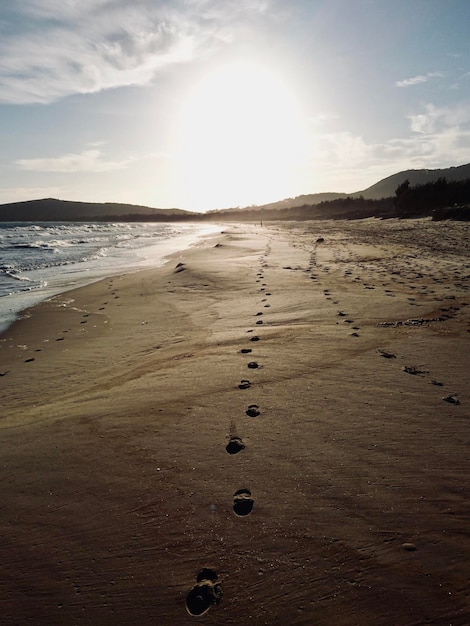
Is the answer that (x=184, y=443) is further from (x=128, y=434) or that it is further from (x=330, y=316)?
(x=330, y=316)

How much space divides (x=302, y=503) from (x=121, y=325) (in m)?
5.97

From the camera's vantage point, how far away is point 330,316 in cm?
636

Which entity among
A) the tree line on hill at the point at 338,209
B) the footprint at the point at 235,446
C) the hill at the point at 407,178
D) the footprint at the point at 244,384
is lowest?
the footprint at the point at 235,446

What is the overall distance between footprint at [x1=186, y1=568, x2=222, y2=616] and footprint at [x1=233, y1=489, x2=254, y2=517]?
15.9 inches

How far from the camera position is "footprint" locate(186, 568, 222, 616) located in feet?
6.03

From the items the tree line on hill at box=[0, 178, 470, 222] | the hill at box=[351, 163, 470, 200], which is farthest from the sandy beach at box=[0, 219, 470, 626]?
the hill at box=[351, 163, 470, 200]

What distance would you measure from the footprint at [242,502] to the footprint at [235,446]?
435mm

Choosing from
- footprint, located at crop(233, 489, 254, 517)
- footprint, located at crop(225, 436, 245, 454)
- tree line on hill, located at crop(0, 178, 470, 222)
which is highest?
tree line on hill, located at crop(0, 178, 470, 222)

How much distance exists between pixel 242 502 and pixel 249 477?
232 millimetres

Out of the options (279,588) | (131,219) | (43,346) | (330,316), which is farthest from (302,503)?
(131,219)

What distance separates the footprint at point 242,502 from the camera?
235cm

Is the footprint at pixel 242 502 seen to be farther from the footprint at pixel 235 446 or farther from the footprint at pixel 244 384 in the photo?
the footprint at pixel 244 384

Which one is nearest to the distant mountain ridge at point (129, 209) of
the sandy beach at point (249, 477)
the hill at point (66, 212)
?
the hill at point (66, 212)

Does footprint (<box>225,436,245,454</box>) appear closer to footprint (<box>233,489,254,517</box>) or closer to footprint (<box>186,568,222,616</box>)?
footprint (<box>233,489,254,517</box>)
